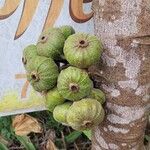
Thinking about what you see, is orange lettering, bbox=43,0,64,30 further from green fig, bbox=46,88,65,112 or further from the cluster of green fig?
green fig, bbox=46,88,65,112

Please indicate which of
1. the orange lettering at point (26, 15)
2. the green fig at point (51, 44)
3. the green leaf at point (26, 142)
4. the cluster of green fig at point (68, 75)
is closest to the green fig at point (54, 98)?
the cluster of green fig at point (68, 75)

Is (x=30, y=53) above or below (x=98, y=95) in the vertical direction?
above

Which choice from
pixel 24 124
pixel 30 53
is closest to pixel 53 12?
pixel 30 53

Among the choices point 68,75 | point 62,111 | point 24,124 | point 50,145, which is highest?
point 68,75

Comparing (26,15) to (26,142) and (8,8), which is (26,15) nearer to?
(8,8)

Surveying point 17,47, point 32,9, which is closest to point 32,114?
point 17,47

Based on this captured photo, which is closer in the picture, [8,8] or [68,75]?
Answer: [68,75]

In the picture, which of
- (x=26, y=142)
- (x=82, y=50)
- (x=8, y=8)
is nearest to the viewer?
(x=82, y=50)

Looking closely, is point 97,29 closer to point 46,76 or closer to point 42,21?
point 46,76
